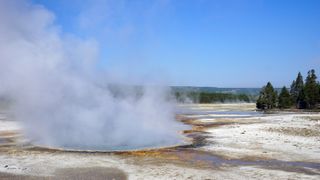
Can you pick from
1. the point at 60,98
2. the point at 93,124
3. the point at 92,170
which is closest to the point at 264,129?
the point at 93,124

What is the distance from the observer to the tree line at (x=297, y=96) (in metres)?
78.2

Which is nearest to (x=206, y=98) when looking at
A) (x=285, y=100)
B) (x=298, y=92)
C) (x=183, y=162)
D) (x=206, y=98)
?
(x=206, y=98)

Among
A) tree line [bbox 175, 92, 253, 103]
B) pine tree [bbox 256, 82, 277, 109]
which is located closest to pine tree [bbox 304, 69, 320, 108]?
pine tree [bbox 256, 82, 277, 109]

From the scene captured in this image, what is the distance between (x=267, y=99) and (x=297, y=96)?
6.43 m

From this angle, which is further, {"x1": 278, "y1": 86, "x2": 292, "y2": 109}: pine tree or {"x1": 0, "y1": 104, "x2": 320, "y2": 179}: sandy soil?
{"x1": 278, "y1": 86, "x2": 292, "y2": 109}: pine tree

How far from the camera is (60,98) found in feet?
113

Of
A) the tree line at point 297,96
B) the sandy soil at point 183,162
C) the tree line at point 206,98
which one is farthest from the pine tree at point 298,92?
the sandy soil at point 183,162

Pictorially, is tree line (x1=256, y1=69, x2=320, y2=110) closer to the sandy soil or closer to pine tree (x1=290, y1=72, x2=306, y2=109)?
pine tree (x1=290, y1=72, x2=306, y2=109)

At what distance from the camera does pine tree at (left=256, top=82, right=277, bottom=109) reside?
273 ft

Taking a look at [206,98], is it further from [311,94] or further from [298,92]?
[311,94]

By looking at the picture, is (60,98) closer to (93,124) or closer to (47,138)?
(93,124)

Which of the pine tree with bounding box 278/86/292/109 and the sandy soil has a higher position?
the pine tree with bounding box 278/86/292/109

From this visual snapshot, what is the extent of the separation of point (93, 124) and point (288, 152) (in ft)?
57.0

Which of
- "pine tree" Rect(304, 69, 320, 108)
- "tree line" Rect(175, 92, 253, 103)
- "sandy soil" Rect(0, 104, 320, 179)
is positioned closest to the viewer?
"sandy soil" Rect(0, 104, 320, 179)
